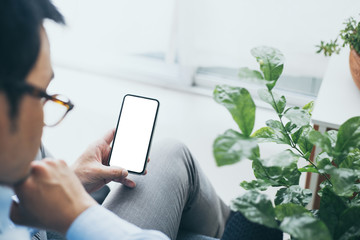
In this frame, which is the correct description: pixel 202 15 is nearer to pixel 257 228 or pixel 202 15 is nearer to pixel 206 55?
pixel 206 55

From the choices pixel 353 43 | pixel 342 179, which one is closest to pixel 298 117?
pixel 342 179

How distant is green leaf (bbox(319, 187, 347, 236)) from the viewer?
59 cm

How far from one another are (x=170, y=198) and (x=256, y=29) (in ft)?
2.61

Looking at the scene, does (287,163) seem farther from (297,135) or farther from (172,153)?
(172,153)

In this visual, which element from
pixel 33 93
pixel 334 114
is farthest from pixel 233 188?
pixel 33 93

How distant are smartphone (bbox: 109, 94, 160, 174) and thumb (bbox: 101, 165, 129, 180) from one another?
53 mm

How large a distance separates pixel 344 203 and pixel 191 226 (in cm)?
47

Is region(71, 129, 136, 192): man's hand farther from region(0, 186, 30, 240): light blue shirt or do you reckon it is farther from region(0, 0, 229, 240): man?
region(0, 186, 30, 240): light blue shirt

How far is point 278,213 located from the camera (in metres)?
0.57

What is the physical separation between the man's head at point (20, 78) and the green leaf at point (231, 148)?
228mm

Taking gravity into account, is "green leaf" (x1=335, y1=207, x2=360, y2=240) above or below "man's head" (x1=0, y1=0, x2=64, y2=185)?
below

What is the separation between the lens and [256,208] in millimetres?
552

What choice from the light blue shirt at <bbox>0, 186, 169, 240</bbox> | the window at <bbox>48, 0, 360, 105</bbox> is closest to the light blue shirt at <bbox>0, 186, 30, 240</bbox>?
the light blue shirt at <bbox>0, 186, 169, 240</bbox>

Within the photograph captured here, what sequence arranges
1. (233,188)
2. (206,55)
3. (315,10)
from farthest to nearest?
(206,55) → (233,188) → (315,10)
